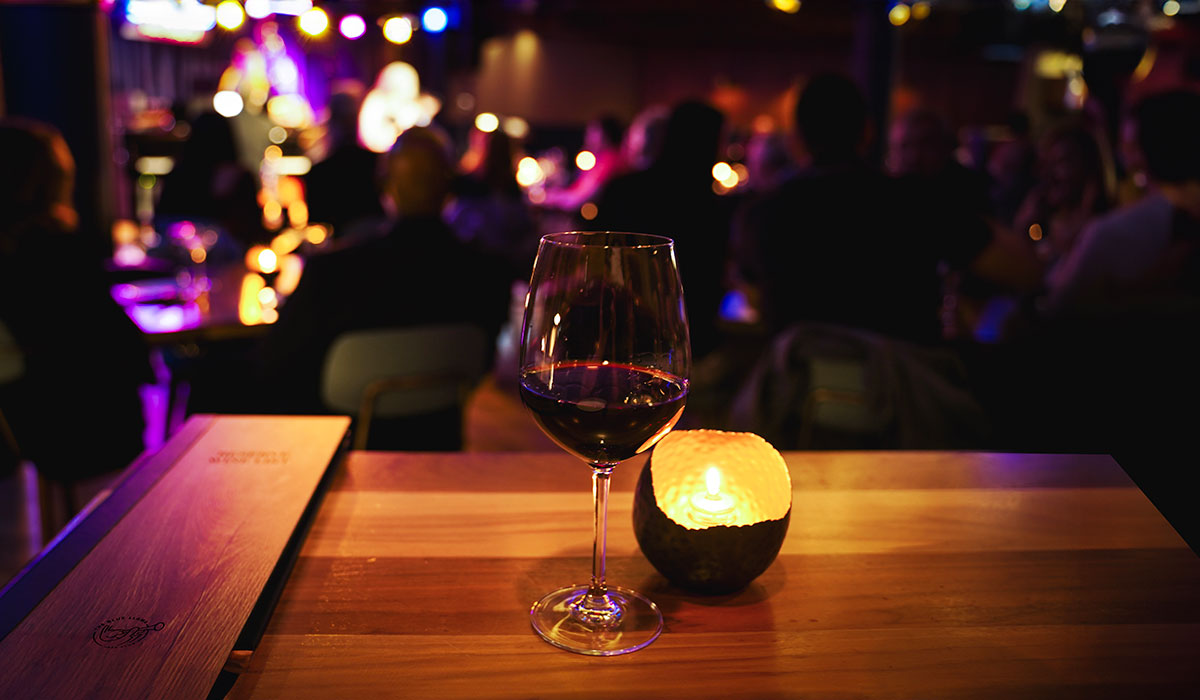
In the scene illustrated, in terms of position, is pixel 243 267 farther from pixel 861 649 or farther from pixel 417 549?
pixel 861 649

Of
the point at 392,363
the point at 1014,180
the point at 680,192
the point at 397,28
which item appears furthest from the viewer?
the point at 397,28

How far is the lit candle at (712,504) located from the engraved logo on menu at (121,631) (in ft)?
1.13

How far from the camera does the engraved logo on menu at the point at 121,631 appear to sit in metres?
0.52

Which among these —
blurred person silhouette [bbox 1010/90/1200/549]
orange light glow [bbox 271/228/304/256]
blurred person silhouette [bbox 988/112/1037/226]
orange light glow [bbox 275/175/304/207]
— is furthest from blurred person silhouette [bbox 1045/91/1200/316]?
orange light glow [bbox 275/175/304/207]

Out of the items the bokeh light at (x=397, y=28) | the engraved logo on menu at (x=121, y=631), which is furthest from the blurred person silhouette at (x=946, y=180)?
the bokeh light at (x=397, y=28)

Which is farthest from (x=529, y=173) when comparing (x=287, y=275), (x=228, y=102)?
(x=287, y=275)

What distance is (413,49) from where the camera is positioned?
42.3 ft

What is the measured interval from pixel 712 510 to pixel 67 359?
2.16 metres

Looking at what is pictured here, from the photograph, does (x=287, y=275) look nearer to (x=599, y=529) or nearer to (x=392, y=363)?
(x=392, y=363)

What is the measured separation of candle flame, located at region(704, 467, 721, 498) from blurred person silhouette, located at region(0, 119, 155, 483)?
202 cm

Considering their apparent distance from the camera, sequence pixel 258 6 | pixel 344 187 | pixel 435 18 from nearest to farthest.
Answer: pixel 344 187, pixel 258 6, pixel 435 18

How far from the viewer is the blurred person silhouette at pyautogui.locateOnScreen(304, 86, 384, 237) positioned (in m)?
4.53

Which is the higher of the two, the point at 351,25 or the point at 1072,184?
the point at 351,25

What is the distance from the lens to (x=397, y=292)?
2.47 meters
